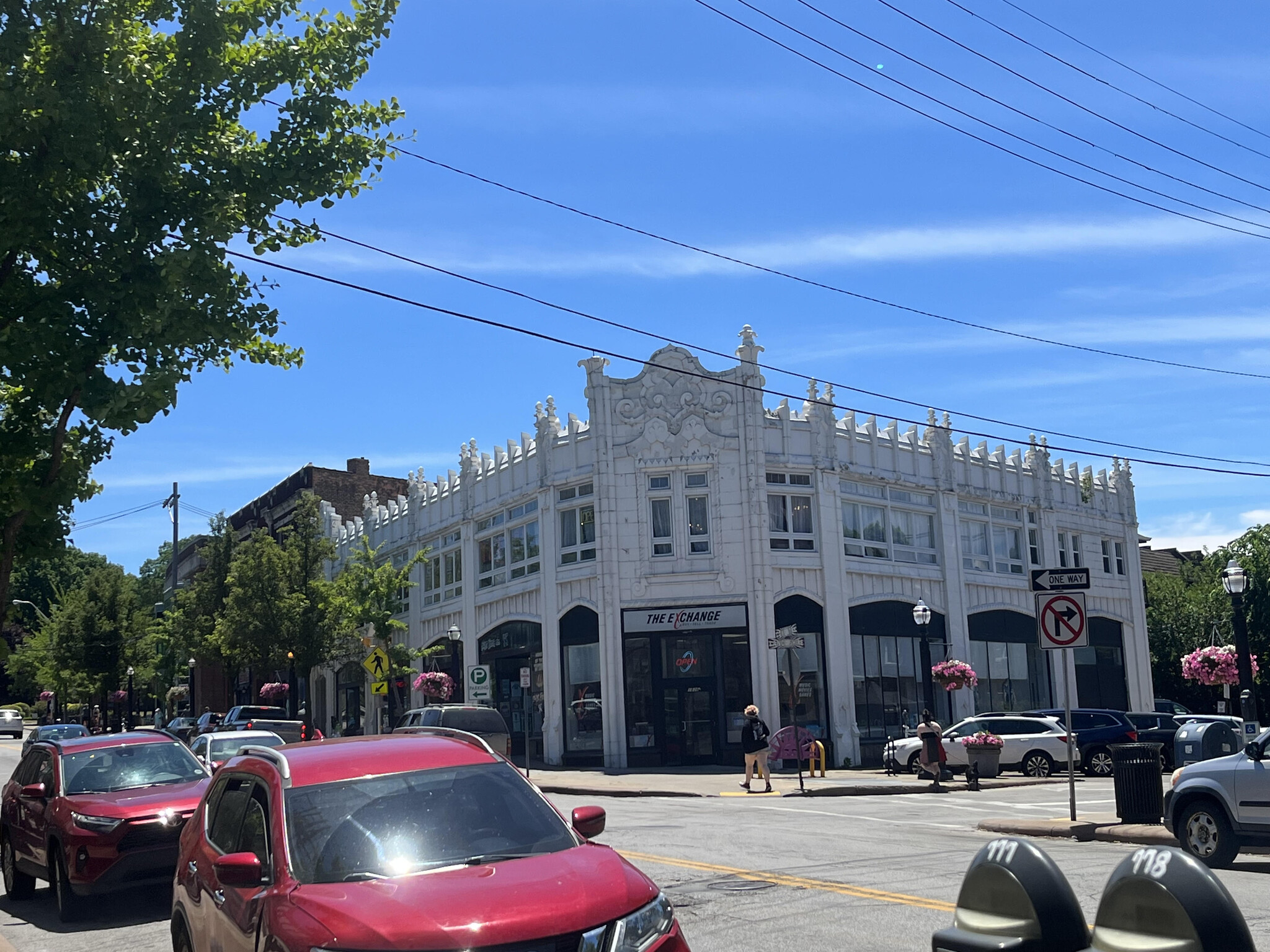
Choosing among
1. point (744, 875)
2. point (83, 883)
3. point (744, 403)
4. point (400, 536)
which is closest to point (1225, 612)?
point (744, 403)

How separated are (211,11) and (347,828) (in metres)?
10.6

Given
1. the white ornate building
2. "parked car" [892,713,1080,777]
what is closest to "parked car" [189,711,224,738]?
the white ornate building

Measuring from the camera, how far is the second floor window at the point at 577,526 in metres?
37.8

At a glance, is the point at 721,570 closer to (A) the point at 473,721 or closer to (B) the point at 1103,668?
(A) the point at 473,721

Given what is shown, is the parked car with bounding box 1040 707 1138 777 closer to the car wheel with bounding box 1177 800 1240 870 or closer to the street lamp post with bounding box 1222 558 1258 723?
the street lamp post with bounding box 1222 558 1258 723

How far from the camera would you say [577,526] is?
1507 inches

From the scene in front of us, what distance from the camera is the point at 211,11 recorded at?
13648 millimetres

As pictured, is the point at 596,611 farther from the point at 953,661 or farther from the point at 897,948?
the point at 897,948

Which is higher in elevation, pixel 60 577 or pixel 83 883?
pixel 60 577

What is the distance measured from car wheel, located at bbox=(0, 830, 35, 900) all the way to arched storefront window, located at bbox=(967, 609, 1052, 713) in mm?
33140

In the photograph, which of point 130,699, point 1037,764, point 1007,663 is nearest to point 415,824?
point 1037,764

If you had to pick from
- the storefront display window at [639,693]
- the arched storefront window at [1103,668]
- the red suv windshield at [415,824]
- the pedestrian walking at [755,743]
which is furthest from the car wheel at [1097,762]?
the red suv windshield at [415,824]

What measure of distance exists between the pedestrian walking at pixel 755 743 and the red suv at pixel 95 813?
585 inches

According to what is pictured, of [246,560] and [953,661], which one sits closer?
[953,661]
